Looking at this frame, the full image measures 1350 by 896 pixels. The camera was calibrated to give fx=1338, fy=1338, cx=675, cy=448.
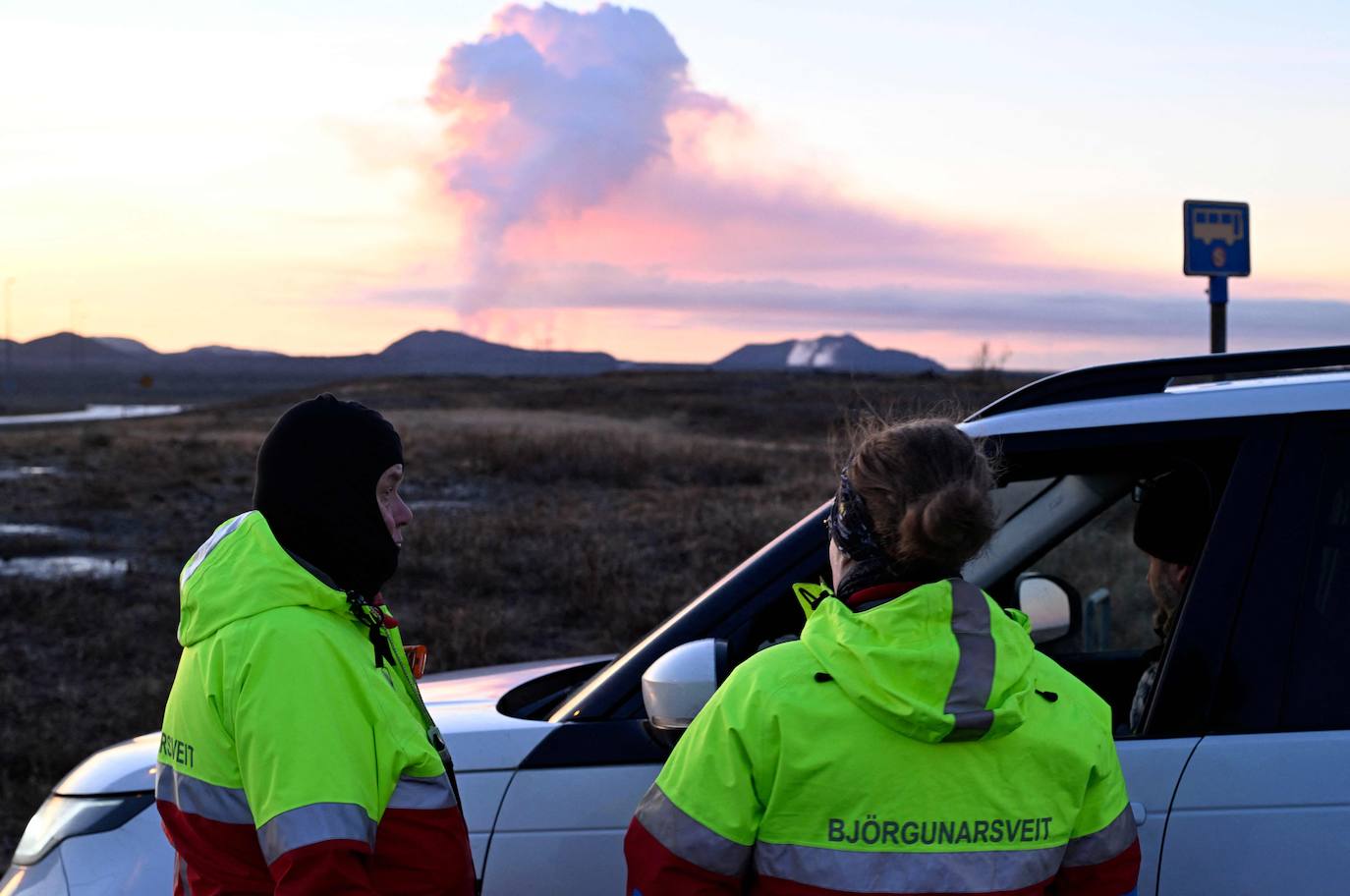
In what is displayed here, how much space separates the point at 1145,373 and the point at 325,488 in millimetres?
1698

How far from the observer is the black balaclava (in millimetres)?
2156

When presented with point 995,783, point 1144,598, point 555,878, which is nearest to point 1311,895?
point 995,783

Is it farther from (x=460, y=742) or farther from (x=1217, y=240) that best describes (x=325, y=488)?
(x=1217, y=240)

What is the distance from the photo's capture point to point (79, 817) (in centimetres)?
→ 293

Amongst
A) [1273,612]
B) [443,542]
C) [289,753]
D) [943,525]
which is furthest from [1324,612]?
[443,542]

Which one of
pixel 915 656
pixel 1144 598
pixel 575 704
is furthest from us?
pixel 1144 598

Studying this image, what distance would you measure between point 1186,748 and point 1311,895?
0.31 m

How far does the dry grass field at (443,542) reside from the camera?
7.93 metres

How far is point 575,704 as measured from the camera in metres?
2.78

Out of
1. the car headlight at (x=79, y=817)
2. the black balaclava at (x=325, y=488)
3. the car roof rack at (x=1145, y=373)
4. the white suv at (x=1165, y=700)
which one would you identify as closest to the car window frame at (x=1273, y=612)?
the white suv at (x=1165, y=700)

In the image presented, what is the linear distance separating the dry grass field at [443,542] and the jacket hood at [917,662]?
24.4 inches

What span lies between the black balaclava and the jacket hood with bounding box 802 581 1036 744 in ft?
2.51

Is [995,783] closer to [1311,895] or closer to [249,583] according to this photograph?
[1311,895]

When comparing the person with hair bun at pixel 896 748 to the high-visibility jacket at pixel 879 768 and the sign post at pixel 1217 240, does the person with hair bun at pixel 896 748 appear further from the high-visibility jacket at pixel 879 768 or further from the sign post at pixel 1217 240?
the sign post at pixel 1217 240
